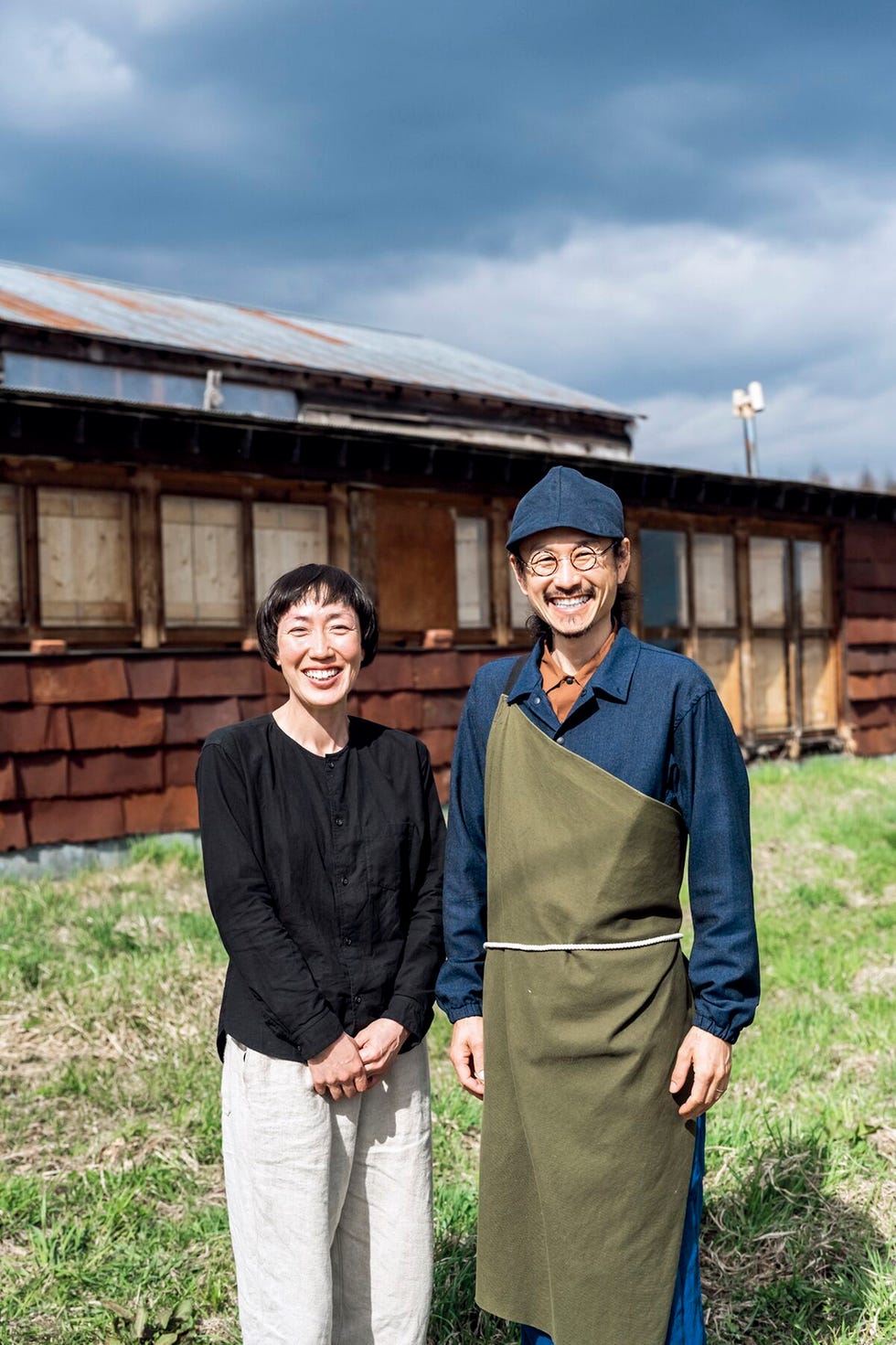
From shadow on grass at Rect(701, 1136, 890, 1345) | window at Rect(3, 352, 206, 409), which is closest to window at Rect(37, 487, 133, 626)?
window at Rect(3, 352, 206, 409)

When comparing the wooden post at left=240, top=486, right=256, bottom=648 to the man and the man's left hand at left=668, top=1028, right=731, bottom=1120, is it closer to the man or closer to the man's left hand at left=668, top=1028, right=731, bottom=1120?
the man

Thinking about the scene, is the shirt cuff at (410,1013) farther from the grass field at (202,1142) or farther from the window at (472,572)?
the window at (472,572)

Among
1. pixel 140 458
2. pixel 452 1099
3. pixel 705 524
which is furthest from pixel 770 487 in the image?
pixel 452 1099

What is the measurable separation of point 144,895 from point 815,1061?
4050 mm

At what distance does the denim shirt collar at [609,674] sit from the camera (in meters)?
2.30

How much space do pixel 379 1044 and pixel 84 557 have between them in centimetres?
625

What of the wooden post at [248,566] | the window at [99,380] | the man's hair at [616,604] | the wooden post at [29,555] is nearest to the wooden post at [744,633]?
the wooden post at [248,566]

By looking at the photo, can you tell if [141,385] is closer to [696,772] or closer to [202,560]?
[202,560]

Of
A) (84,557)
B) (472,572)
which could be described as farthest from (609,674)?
(472,572)

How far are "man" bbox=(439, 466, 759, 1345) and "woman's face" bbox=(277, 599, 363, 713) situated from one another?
39 cm

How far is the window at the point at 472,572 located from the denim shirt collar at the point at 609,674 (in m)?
7.43

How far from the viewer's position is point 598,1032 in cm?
223

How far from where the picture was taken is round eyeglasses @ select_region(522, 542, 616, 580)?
2.34 metres

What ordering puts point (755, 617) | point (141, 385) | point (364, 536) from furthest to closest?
point (141, 385) → point (755, 617) → point (364, 536)
